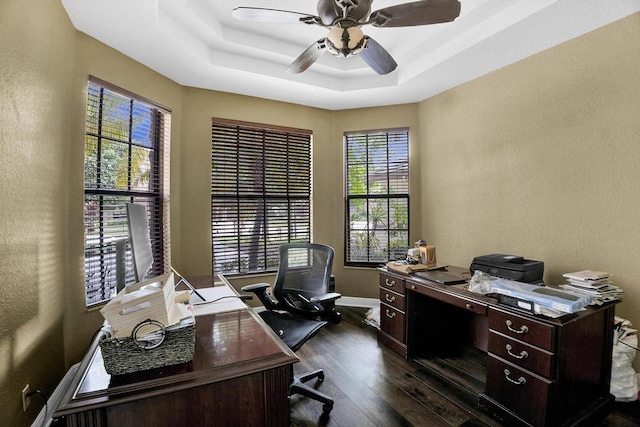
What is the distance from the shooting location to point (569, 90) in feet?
7.68

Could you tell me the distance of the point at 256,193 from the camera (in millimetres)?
3633

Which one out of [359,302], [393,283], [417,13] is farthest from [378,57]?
[359,302]

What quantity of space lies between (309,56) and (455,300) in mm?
2098

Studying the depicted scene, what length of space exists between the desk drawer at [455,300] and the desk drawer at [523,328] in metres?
0.08

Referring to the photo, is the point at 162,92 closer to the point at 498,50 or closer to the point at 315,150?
the point at 315,150

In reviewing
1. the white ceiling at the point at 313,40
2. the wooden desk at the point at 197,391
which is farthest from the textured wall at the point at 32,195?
the wooden desk at the point at 197,391

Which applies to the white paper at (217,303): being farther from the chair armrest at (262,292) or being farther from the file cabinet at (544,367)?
the file cabinet at (544,367)

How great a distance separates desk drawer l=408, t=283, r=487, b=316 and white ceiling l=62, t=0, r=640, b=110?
206 centimetres

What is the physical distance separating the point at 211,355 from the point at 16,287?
1.27 metres

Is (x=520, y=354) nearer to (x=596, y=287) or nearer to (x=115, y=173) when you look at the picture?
(x=596, y=287)

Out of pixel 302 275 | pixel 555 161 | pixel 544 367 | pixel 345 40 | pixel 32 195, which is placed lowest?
pixel 544 367

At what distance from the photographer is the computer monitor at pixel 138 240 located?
1415 mm

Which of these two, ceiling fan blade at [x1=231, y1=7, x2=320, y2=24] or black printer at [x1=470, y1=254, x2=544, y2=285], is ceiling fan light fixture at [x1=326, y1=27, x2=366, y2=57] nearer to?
ceiling fan blade at [x1=231, y1=7, x2=320, y2=24]

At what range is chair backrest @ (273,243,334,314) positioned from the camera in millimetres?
2402
